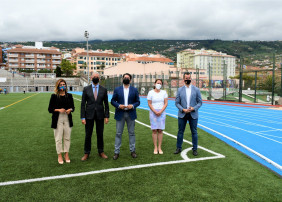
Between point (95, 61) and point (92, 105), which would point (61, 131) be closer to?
point (92, 105)

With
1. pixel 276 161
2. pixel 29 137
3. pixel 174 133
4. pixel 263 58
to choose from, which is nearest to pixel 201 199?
pixel 276 161

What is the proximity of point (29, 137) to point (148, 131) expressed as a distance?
393 centimetres

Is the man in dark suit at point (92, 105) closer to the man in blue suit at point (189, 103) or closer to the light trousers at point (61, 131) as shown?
the light trousers at point (61, 131)

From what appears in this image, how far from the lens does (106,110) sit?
5.26 metres

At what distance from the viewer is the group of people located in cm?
500

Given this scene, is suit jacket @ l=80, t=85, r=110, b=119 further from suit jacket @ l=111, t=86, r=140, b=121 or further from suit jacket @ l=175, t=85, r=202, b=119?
suit jacket @ l=175, t=85, r=202, b=119

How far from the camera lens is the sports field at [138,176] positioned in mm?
3539

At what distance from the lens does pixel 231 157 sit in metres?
5.36

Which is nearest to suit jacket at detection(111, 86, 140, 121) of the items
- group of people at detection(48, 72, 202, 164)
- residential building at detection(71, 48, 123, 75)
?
group of people at detection(48, 72, 202, 164)

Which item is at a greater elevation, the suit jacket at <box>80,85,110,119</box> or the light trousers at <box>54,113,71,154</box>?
the suit jacket at <box>80,85,110,119</box>

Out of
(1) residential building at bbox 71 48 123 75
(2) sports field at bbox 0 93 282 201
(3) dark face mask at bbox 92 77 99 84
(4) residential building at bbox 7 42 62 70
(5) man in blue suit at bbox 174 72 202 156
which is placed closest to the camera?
(2) sports field at bbox 0 93 282 201

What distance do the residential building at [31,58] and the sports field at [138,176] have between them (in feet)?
374

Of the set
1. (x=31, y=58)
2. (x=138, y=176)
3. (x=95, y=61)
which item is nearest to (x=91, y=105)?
(x=138, y=176)

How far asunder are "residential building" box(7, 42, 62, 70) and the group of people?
115135 mm
